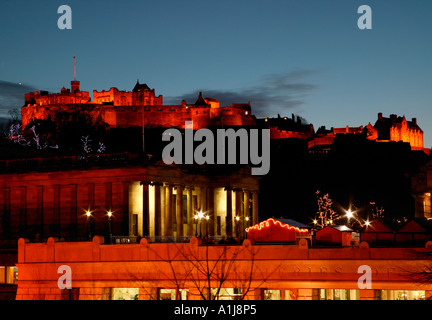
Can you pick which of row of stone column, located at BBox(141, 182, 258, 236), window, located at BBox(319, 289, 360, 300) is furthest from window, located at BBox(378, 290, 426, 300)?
row of stone column, located at BBox(141, 182, 258, 236)

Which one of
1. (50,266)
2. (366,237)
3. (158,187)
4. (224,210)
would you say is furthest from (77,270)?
(224,210)

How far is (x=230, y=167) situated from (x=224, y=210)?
5855 mm

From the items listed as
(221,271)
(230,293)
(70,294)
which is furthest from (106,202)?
(230,293)

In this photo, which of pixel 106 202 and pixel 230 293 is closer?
pixel 230 293

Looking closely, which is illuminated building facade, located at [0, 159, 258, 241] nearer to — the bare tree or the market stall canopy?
the bare tree

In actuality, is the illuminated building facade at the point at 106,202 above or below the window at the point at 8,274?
above

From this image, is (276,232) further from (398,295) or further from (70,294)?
(70,294)

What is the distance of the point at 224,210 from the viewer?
113000mm

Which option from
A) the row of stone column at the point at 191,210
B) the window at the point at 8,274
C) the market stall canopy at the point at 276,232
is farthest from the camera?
the row of stone column at the point at 191,210

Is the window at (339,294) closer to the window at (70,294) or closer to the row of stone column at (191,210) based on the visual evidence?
the window at (70,294)

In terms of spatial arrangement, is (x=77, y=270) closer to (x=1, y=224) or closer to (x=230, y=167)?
(x=1, y=224)

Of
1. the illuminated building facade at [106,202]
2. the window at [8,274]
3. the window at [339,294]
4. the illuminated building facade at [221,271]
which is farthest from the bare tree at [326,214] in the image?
the window at [339,294]

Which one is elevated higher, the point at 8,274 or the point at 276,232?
the point at 276,232
